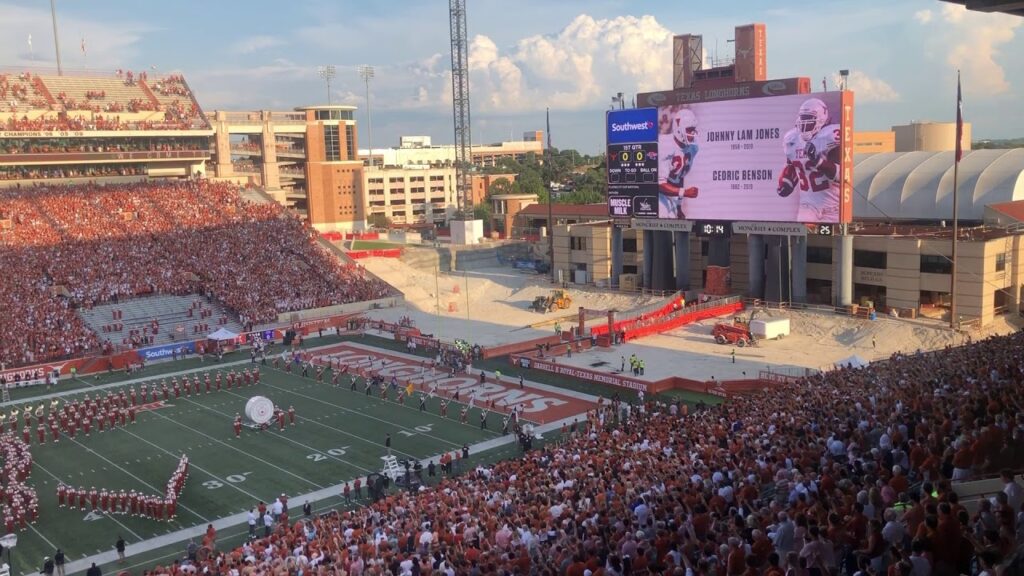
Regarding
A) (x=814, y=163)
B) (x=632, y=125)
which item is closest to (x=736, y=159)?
(x=814, y=163)

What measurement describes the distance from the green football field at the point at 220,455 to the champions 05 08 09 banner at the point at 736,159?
68.3 ft

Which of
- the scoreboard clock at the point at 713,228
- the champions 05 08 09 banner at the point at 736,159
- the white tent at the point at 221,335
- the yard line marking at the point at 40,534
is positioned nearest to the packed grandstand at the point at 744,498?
the yard line marking at the point at 40,534

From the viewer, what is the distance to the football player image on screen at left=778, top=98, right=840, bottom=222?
1594 inches

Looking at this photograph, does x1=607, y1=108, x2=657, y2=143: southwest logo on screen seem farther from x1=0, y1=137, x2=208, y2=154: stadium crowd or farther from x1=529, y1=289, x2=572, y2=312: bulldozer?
x1=0, y1=137, x2=208, y2=154: stadium crowd

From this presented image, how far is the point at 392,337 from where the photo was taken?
44625 mm

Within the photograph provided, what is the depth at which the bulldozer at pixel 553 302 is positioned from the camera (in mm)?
52531

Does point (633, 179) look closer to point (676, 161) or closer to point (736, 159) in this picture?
point (676, 161)

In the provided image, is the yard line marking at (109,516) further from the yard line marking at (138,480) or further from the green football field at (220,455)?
the yard line marking at (138,480)

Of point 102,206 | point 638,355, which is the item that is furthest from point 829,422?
point 102,206

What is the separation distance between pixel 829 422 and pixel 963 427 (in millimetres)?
3778

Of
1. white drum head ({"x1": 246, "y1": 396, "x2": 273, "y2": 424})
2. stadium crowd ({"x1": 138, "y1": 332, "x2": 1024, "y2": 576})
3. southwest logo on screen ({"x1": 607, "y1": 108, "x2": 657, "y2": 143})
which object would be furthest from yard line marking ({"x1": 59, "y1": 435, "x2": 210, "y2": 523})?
southwest logo on screen ({"x1": 607, "y1": 108, "x2": 657, "y2": 143})

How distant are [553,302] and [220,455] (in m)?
28.6

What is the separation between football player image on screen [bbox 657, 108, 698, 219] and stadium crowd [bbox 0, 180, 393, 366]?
18658 millimetres

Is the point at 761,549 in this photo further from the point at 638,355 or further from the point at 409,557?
the point at 638,355
